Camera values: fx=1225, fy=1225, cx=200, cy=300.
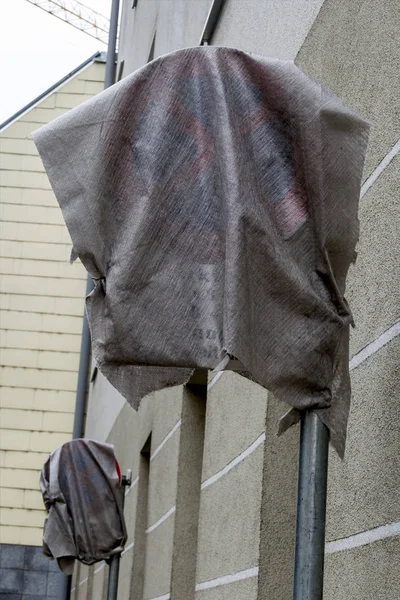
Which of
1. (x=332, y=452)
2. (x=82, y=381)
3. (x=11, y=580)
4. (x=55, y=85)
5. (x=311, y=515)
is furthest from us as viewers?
(x=55, y=85)

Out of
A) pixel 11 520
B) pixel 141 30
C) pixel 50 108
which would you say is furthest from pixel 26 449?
pixel 141 30

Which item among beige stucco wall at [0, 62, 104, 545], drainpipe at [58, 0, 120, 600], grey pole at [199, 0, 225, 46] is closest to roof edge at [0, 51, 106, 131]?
beige stucco wall at [0, 62, 104, 545]

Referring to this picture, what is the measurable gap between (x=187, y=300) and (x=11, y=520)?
1281 cm

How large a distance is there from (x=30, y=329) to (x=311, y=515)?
13.1 m

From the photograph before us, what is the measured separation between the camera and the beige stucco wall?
14.2 meters

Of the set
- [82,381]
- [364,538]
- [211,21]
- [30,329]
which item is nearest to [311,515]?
[364,538]

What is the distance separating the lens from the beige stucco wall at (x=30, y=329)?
14.2 metres

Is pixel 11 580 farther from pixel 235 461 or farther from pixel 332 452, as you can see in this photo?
pixel 332 452

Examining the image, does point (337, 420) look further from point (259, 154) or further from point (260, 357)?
point (259, 154)

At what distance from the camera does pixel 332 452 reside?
8.63 feet

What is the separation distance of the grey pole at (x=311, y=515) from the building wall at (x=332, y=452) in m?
0.40

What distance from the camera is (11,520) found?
14.1 meters

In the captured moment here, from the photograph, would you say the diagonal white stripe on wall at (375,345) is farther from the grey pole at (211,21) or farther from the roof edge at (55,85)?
the roof edge at (55,85)

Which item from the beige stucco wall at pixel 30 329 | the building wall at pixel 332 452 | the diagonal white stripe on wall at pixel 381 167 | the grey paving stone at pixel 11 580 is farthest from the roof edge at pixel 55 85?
the diagonal white stripe on wall at pixel 381 167
